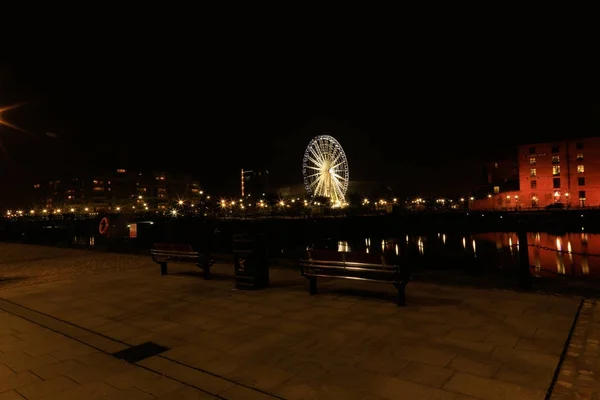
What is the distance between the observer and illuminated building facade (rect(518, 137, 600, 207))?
7244cm

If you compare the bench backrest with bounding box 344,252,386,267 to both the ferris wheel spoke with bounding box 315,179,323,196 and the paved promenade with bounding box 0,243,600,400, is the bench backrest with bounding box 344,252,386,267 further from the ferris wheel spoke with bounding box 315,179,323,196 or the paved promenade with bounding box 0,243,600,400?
the ferris wheel spoke with bounding box 315,179,323,196

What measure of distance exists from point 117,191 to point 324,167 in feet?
400

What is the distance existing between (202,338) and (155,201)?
16672 centimetres

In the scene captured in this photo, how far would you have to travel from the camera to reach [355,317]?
7.45 m

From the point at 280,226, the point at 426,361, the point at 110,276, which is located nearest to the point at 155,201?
the point at 280,226

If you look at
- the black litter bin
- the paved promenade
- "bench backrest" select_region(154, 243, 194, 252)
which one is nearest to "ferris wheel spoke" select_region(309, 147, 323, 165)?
"bench backrest" select_region(154, 243, 194, 252)

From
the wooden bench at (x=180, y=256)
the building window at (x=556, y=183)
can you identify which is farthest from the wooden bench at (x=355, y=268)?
the building window at (x=556, y=183)

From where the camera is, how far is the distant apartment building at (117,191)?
A: 151 metres

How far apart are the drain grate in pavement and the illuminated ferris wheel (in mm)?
54362

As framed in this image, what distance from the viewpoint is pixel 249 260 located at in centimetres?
1007

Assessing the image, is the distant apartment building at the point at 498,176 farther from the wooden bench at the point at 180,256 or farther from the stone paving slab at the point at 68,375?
the stone paving slab at the point at 68,375

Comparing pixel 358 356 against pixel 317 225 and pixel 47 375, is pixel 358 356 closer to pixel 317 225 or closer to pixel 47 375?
pixel 47 375

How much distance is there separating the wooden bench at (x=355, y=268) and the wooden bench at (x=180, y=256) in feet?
12.2

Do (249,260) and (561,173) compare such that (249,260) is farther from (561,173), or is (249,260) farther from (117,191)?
(117,191)
